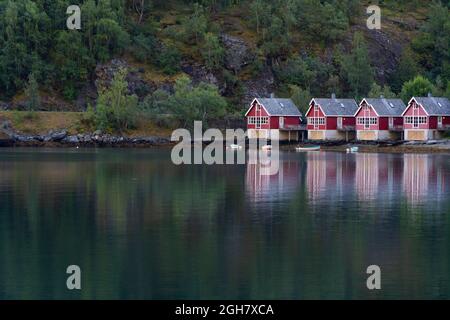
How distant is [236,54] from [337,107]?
2364 cm

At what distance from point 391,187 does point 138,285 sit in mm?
29139

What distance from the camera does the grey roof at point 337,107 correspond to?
107m

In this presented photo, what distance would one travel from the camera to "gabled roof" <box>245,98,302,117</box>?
4291 inches

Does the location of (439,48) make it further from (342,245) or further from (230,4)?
(342,245)

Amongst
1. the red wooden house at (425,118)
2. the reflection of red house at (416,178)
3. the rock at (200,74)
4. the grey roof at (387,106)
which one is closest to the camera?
the reflection of red house at (416,178)

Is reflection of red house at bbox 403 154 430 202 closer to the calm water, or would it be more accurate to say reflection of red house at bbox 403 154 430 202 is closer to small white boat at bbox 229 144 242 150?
the calm water

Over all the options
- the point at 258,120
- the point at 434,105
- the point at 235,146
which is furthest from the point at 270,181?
the point at 258,120

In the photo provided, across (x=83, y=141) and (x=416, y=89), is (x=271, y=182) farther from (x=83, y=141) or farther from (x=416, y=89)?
(x=416, y=89)

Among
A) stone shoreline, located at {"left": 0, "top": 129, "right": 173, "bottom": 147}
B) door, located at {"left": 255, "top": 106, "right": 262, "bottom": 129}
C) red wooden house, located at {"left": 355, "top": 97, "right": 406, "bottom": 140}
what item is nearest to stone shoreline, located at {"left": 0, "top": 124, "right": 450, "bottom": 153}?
stone shoreline, located at {"left": 0, "top": 129, "right": 173, "bottom": 147}

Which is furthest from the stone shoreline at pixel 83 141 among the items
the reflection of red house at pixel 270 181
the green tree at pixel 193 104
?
the reflection of red house at pixel 270 181

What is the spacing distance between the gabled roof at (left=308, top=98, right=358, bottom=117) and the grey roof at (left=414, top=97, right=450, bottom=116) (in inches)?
340

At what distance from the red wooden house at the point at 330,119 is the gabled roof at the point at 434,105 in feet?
28.2

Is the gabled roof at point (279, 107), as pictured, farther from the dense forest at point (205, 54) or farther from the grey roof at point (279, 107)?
the dense forest at point (205, 54)

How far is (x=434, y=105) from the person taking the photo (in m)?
103
